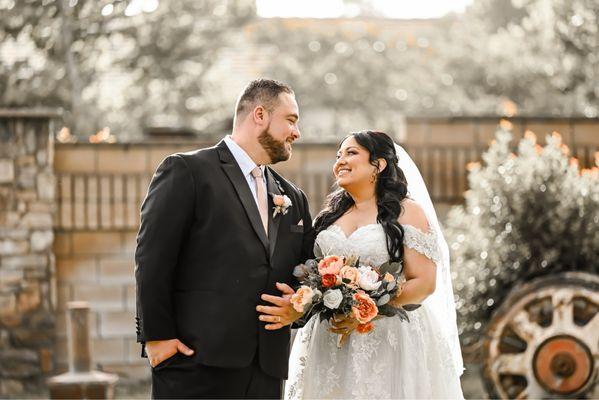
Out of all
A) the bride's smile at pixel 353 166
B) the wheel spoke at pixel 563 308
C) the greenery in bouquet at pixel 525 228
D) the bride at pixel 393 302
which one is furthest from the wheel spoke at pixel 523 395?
the bride's smile at pixel 353 166

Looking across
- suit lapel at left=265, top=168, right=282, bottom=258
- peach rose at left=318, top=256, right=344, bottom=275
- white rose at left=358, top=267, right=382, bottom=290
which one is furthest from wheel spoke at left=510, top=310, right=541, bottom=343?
suit lapel at left=265, top=168, right=282, bottom=258

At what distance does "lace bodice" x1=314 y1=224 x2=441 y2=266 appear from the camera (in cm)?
540

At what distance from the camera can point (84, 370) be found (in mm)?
8195

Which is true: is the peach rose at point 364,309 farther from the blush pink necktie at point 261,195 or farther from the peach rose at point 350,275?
the blush pink necktie at point 261,195

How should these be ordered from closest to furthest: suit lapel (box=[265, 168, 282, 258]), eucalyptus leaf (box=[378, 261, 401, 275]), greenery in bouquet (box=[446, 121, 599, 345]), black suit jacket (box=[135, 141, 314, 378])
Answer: black suit jacket (box=[135, 141, 314, 378]) → suit lapel (box=[265, 168, 282, 258]) → eucalyptus leaf (box=[378, 261, 401, 275]) → greenery in bouquet (box=[446, 121, 599, 345])

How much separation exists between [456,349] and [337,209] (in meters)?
0.97

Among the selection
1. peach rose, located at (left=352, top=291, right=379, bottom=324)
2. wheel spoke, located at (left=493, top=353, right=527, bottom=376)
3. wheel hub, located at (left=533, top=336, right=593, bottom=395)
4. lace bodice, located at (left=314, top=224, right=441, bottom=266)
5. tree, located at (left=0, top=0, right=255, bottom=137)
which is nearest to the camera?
peach rose, located at (left=352, top=291, right=379, bottom=324)

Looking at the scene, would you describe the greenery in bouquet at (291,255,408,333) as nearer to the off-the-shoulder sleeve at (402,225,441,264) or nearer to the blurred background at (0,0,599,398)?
the off-the-shoulder sleeve at (402,225,441,264)

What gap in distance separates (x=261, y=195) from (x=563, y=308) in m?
3.24

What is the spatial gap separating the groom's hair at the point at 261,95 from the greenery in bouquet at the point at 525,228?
3.73 meters

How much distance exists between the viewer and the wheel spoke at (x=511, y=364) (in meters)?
7.78

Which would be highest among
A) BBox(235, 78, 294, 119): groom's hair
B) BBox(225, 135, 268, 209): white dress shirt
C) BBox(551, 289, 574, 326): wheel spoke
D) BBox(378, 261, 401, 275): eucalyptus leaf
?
BBox(235, 78, 294, 119): groom's hair

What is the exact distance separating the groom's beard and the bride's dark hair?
2.09 ft

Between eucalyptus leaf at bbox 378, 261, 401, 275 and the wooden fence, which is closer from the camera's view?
eucalyptus leaf at bbox 378, 261, 401, 275
